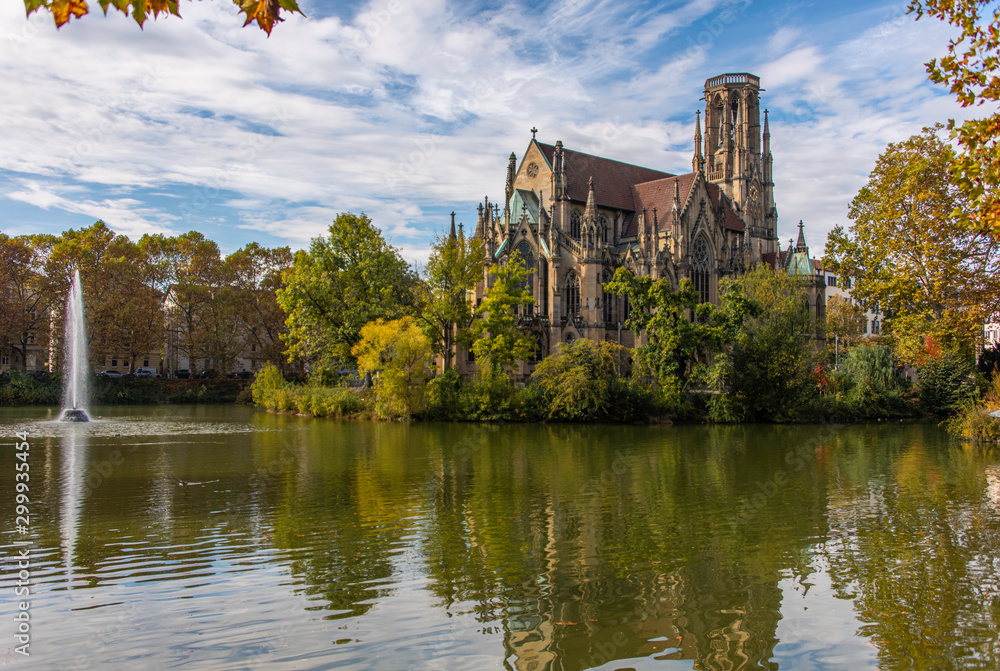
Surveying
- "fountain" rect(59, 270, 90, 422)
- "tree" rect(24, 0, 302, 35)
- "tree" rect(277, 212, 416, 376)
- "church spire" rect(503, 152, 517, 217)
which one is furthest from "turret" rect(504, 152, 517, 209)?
"tree" rect(24, 0, 302, 35)

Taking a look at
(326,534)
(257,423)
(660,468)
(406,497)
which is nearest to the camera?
(326,534)

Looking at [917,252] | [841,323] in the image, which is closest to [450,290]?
[917,252]

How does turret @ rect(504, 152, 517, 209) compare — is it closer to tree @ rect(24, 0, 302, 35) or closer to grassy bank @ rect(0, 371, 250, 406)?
grassy bank @ rect(0, 371, 250, 406)

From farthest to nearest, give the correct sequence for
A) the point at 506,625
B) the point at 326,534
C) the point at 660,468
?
1. the point at 660,468
2. the point at 326,534
3. the point at 506,625

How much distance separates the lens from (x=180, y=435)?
32.1 meters

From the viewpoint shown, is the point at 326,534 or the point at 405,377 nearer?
the point at 326,534

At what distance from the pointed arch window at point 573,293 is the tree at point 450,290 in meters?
11.8

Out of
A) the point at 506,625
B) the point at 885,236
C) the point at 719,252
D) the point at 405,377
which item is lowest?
the point at 506,625

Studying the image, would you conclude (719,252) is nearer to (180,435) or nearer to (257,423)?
(257,423)

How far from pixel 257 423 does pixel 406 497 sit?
83.5 ft

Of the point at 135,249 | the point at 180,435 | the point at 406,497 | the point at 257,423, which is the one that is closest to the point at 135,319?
the point at 135,249

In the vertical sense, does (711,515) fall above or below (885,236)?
below

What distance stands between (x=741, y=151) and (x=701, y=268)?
63.8 feet

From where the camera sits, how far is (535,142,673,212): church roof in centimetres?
6462
